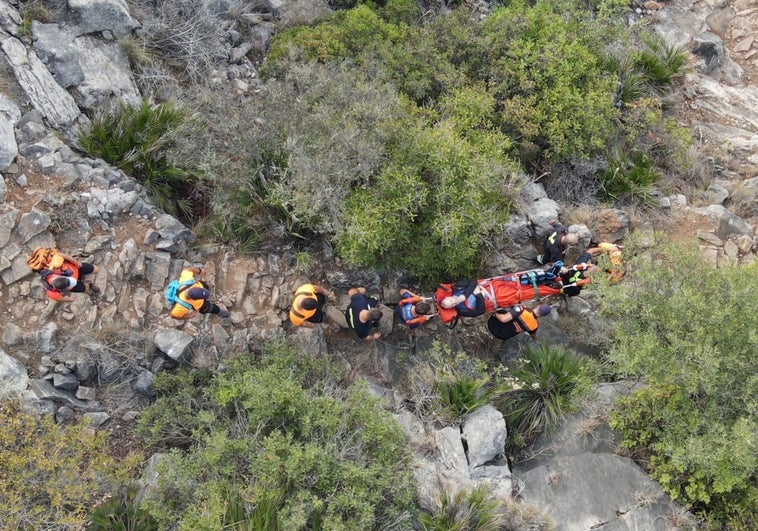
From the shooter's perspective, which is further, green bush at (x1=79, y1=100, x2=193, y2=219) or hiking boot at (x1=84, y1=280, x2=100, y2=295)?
green bush at (x1=79, y1=100, x2=193, y2=219)

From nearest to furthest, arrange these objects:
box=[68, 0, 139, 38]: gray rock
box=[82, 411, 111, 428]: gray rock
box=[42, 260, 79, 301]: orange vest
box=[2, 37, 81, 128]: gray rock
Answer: box=[82, 411, 111, 428]: gray rock < box=[42, 260, 79, 301]: orange vest < box=[2, 37, 81, 128]: gray rock < box=[68, 0, 139, 38]: gray rock

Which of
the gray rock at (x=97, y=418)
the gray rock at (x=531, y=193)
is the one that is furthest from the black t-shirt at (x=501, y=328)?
the gray rock at (x=97, y=418)

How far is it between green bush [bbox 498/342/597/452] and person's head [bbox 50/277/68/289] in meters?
5.68

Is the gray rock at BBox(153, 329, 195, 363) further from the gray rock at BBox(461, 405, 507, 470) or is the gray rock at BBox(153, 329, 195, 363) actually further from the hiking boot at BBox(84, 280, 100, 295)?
the gray rock at BBox(461, 405, 507, 470)

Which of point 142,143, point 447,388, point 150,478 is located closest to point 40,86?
point 142,143

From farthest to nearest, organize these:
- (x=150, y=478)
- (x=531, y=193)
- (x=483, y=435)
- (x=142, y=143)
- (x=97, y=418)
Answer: (x=531, y=193)
(x=142, y=143)
(x=483, y=435)
(x=97, y=418)
(x=150, y=478)

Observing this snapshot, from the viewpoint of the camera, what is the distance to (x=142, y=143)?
8.38 meters

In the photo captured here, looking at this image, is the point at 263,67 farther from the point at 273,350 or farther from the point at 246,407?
the point at 246,407

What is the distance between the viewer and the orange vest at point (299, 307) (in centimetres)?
747

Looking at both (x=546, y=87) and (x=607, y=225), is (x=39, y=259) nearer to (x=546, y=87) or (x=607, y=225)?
(x=546, y=87)

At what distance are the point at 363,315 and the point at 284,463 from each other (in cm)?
226

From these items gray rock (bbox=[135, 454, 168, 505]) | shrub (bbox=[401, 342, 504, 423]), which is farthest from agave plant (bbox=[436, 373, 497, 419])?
gray rock (bbox=[135, 454, 168, 505])

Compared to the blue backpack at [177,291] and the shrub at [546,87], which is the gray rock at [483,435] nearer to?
the blue backpack at [177,291]

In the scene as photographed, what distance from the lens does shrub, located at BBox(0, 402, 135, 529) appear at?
554 cm
